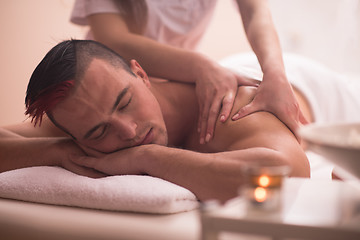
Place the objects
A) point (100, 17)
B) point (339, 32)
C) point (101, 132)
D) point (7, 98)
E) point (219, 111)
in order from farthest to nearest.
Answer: point (339, 32) < point (100, 17) < point (7, 98) < point (219, 111) < point (101, 132)

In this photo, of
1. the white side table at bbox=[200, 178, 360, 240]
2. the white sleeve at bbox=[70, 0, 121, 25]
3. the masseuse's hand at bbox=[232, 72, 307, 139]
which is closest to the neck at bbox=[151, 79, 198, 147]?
the masseuse's hand at bbox=[232, 72, 307, 139]

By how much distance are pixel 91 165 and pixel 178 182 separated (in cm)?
→ 30

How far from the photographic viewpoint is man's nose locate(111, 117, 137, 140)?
3.92ft

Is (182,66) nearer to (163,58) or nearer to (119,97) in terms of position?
(163,58)

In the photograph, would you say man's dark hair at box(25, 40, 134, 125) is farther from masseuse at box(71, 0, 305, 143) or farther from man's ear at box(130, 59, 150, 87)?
masseuse at box(71, 0, 305, 143)

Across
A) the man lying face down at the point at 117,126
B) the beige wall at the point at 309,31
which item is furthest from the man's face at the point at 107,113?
the beige wall at the point at 309,31

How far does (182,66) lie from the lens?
4.87 feet

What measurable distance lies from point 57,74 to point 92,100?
123mm

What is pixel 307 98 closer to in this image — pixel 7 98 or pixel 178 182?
pixel 178 182

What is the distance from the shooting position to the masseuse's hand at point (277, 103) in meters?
1.28

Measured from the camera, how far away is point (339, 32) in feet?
10.7

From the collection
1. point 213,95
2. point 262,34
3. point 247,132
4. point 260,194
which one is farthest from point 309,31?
point 260,194

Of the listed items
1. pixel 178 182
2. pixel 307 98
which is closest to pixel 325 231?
pixel 178 182

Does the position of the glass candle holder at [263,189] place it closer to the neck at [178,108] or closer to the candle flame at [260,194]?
the candle flame at [260,194]
